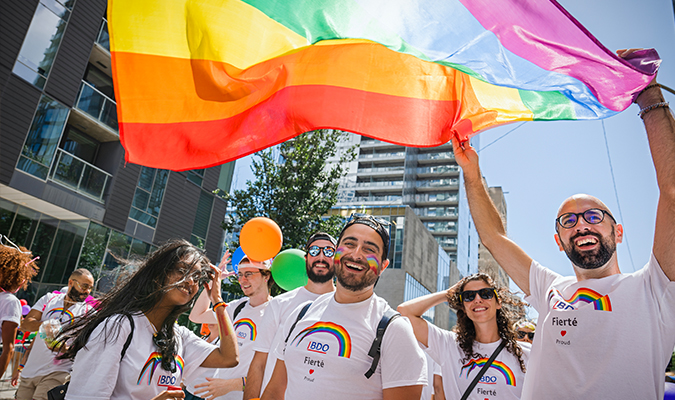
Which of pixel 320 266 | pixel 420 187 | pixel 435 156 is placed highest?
pixel 435 156

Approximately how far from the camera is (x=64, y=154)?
14.9 meters

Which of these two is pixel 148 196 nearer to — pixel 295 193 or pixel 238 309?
pixel 295 193

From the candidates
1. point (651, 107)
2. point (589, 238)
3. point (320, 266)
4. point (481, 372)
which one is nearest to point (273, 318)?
point (320, 266)

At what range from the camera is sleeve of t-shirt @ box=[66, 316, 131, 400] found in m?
2.36

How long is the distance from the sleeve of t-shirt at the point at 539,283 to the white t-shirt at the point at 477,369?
3.77 feet

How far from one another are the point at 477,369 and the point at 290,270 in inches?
105

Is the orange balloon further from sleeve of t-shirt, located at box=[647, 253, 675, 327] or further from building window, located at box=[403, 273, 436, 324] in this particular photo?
building window, located at box=[403, 273, 436, 324]

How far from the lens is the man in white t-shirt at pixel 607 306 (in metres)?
2.09

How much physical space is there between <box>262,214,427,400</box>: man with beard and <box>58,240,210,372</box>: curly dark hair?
2.58 feet

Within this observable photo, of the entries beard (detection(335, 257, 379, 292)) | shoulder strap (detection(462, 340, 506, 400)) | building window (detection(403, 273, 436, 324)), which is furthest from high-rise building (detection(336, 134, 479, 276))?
beard (detection(335, 257, 379, 292))

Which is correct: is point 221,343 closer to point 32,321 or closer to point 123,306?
point 123,306

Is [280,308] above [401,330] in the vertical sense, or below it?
above

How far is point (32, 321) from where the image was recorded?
5.50m

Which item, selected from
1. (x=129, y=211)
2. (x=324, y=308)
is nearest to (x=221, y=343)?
(x=324, y=308)
